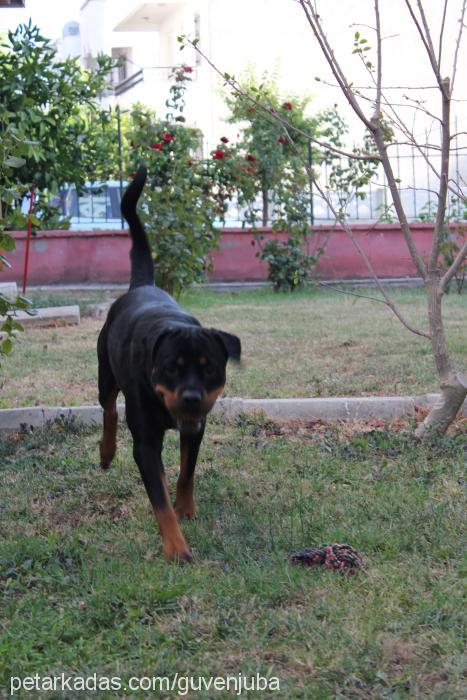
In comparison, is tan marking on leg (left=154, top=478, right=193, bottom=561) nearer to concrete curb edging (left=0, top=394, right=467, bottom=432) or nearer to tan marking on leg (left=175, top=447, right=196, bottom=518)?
tan marking on leg (left=175, top=447, right=196, bottom=518)

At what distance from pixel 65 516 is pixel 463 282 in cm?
999

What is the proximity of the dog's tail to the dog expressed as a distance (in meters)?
0.51

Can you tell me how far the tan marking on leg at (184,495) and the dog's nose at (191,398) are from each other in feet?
1.89

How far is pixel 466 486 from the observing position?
4180mm

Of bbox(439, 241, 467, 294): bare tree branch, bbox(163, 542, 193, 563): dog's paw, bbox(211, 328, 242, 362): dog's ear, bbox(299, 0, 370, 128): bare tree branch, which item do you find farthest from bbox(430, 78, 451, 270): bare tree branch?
bbox(163, 542, 193, 563): dog's paw

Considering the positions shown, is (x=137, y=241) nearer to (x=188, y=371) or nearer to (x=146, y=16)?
(x=188, y=371)

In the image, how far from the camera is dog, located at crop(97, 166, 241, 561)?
3.56m

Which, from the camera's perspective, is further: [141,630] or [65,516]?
[65,516]

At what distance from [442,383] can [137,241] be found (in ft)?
5.85

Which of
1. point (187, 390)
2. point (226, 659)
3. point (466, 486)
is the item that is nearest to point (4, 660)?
point (226, 659)

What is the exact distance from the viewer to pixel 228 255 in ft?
50.4

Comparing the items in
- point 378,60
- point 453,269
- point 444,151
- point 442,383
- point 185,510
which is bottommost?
point 185,510

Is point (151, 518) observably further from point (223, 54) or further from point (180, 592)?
point (223, 54)

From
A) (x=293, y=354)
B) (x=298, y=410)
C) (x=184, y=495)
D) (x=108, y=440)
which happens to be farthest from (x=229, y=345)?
(x=293, y=354)
